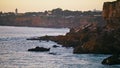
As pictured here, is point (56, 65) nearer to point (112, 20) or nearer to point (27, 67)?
point (27, 67)

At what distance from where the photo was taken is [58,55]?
69375 millimetres

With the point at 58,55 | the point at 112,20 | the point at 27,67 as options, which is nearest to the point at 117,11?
the point at 112,20

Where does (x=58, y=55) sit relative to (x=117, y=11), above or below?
below

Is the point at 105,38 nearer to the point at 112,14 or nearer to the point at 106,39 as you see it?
the point at 106,39

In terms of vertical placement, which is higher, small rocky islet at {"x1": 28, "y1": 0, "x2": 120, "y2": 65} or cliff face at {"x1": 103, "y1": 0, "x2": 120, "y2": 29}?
cliff face at {"x1": 103, "y1": 0, "x2": 120, "y2": 29}

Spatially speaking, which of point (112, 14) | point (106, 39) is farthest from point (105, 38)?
point (112, 14)

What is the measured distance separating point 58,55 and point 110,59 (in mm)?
14664

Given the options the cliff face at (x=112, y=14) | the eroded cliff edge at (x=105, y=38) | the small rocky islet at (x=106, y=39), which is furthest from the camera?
the cliff face at (x=112, y=14)

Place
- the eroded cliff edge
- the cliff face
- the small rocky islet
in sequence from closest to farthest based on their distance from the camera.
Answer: the small rocky islet < the eroded cliff edge < the cliff face

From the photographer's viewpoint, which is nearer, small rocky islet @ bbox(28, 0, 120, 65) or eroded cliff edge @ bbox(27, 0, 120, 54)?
small rocky islet @ bbox(28, 0, 120, 65)

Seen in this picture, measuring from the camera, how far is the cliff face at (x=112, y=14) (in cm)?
8319

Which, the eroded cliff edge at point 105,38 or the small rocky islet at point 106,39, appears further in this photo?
the eroded cliff edge at point 105,38

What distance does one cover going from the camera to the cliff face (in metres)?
83.2

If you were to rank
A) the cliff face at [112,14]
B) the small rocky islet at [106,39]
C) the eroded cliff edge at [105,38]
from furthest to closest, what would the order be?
the cliff face at [112,14]
the eroded cliff edge at [105,38]
the small rocky islet at [106,39]
